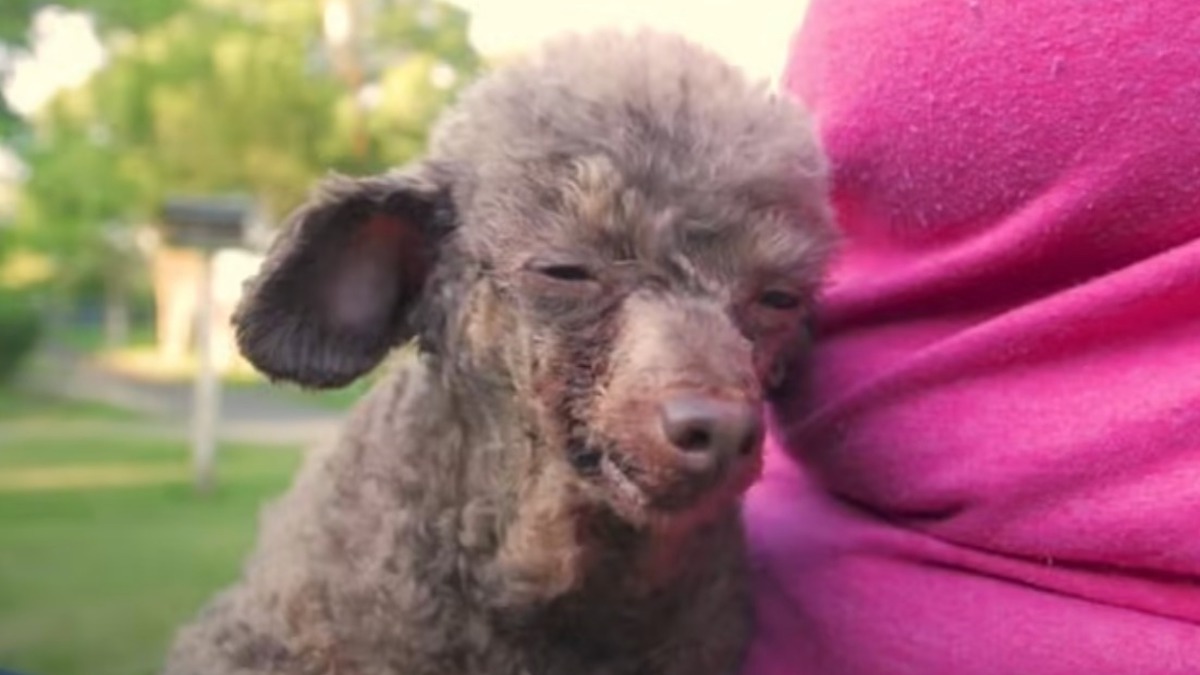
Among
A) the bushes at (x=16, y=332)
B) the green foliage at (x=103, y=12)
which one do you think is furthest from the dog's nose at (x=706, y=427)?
the bushes at (x=16, y=332)

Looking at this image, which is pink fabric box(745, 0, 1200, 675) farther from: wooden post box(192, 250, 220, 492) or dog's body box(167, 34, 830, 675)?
wooden post box(192, 250, 220, 492)

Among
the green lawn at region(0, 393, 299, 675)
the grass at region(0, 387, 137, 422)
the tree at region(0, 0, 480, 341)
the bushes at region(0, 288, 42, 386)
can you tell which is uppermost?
the tree at region(0, 0, 480, 341)

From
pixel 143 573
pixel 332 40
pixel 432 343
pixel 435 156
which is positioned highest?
pixel 332 40

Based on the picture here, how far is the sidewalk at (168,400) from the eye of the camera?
8.91m

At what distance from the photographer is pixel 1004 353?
961 mm

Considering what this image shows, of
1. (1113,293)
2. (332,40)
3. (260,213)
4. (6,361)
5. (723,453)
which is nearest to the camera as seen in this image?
(723,453)

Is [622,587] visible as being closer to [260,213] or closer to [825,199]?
[825,199]

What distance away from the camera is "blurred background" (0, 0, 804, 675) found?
5207mm

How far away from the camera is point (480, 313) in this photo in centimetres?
98

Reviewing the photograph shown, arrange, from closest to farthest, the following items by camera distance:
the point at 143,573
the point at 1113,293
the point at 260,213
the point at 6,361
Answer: the point at 1113,293, the point at 143,573, the point at 260,213, the point at 6,361

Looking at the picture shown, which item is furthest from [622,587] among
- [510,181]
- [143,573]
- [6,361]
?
[6,361]

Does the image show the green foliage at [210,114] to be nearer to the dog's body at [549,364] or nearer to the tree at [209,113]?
the tree at [209,113]

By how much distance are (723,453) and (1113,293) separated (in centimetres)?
25

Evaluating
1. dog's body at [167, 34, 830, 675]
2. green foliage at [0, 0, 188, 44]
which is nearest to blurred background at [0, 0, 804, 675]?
green foliage at [0, 0, 188, 44]
